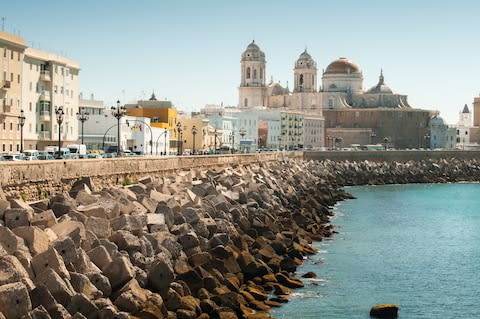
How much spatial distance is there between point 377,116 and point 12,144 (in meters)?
99.9

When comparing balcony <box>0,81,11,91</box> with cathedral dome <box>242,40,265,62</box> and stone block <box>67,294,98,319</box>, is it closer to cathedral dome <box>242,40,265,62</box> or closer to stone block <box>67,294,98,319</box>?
stone block <box>67,294,98,319</box>

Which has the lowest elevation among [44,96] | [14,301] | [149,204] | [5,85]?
[14,301]

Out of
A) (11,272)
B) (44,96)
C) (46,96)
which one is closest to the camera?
(11,272)

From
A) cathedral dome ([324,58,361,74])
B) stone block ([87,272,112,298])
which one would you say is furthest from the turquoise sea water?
cathedral dome ([324,58,361,74])

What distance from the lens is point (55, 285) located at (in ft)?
50.3

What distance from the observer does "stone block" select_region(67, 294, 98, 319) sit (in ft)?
50.2

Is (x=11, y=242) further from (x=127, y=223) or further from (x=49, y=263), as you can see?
(x=127, y=223)

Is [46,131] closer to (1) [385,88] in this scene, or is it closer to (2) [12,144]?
(2) [12,144]

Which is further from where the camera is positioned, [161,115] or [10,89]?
[161,115]

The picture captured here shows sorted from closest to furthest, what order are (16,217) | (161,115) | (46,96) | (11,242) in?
(11,242) → (16,217) → (46,96) → (161,115)

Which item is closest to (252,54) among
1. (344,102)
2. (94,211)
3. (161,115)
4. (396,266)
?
(344,102)

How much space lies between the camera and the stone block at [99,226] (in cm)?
1936

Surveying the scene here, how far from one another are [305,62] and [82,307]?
425 feet

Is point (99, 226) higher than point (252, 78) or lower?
lower
